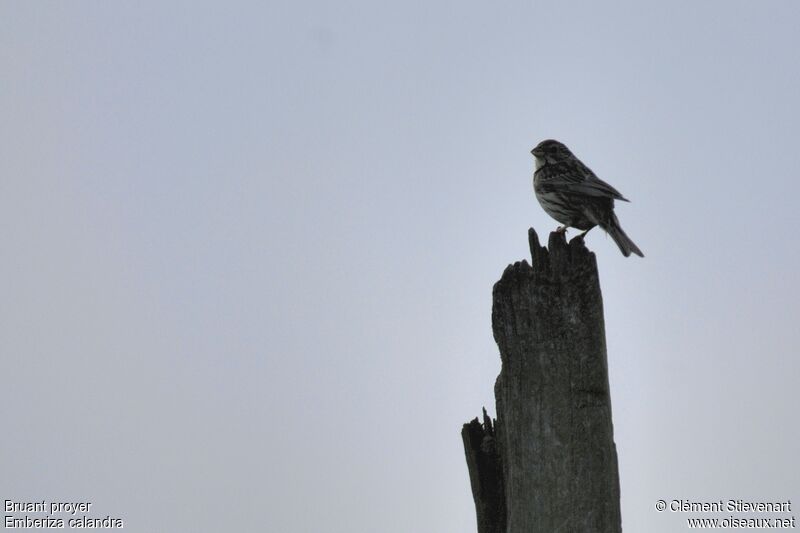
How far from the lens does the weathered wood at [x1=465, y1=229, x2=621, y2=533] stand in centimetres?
769

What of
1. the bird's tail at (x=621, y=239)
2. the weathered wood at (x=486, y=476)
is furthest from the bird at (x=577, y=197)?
the weathered wood at (x=486, y=476)

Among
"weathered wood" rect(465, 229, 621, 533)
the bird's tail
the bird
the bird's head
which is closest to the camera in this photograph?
"weathered wood" rect(465, 229, 621, 533)

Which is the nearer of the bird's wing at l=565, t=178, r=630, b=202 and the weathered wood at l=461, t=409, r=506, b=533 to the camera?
the weathered wood at l=461, t=409, r=506, b=533

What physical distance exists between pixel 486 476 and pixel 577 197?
4259mm

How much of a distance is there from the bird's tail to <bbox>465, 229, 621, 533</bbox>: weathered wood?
10.2ft

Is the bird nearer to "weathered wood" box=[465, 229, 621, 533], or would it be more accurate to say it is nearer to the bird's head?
the bird's head

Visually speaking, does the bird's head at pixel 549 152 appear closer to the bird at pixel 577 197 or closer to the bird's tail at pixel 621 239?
the bird at pixel 577 197

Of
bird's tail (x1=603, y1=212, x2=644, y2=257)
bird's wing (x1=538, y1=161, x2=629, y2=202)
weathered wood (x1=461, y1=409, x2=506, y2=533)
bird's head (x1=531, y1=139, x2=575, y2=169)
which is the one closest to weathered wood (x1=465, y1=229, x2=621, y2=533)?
weathered wood (x1=461, y1=409, x2=506, y2=533)

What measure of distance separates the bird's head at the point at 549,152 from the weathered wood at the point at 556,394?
542 centimetres

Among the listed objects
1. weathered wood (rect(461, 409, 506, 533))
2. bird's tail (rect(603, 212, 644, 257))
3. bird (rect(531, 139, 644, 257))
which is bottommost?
weathered wood (rect(461, 409, 506, 533))

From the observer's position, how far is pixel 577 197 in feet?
39.4

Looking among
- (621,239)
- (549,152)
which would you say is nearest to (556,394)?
(621,239)

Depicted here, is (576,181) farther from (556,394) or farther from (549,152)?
(556,394)

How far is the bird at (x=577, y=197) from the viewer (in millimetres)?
11514
